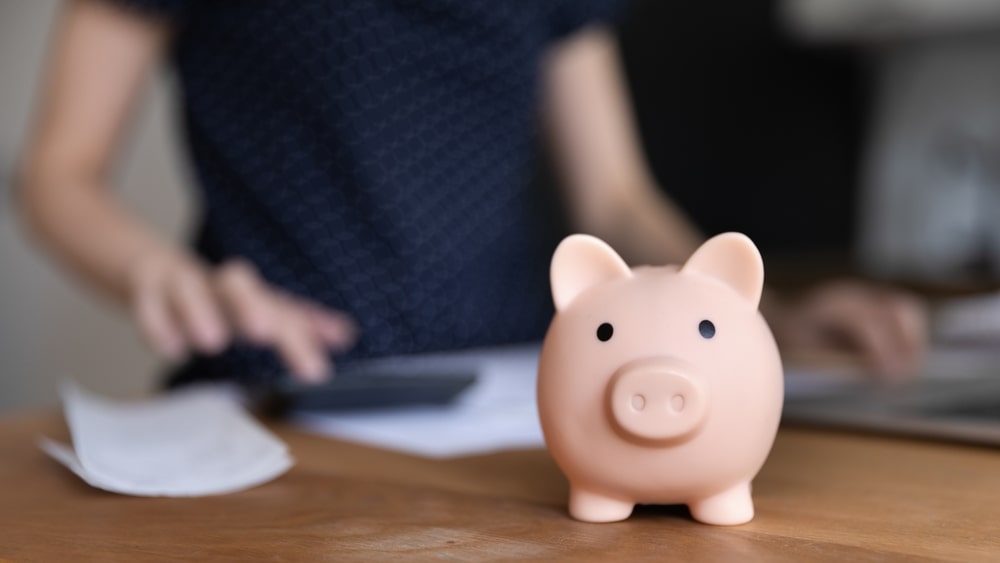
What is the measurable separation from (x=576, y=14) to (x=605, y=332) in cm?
84

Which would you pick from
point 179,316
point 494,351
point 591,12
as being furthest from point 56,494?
point 591,12

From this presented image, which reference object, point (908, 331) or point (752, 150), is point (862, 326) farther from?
point (752, 150)

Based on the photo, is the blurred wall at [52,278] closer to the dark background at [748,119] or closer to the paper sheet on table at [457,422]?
the dark background at [748,119]

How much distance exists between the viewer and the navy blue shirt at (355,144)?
3.26ft

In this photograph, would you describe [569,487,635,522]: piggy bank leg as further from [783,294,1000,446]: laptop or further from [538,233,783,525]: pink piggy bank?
[783,294,1000,446]: laptop

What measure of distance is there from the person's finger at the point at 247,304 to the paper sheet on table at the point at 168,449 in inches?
2.1

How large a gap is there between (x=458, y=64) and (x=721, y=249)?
0.68 m

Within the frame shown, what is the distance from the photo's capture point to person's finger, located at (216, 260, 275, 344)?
700 mm

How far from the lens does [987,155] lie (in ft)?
8.60

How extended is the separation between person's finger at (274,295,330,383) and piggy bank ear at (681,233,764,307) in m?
0.36

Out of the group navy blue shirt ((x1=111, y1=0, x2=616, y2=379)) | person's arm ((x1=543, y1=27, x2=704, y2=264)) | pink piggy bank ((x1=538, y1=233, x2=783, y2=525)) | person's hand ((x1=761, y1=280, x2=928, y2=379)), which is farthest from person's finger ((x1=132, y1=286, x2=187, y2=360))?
person's arm ((x1=543, y1=27, x2=704, y2=264))

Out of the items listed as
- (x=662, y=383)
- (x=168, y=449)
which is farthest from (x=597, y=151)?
(x=662, y=383)

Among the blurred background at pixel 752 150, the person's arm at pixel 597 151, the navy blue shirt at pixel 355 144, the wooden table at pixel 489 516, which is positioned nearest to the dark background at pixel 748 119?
the blurred background at pixel 752 150

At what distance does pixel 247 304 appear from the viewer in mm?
706
